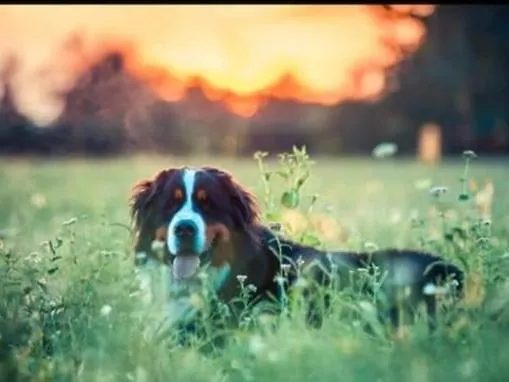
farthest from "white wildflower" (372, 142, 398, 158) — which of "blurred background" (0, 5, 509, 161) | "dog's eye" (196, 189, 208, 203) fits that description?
"dog's eye" (196, 189, 208, 203)

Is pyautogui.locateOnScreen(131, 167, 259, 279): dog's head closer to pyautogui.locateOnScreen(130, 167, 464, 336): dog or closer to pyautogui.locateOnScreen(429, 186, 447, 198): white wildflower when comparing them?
pyautogui.locateOnScreen(130, 167, 464, 336): dog

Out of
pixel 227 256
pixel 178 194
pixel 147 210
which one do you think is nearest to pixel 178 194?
pixel 178 194

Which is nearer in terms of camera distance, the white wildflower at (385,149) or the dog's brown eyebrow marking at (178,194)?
the dog's brown eyebrow marking at (178,194)

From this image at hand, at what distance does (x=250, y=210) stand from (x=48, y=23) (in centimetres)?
75

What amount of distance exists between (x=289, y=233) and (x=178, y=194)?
1.06ft

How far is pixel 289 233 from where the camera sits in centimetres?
298

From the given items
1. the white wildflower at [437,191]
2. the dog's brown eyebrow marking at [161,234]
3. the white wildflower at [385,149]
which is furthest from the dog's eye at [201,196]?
the white wildflower at [437,191]

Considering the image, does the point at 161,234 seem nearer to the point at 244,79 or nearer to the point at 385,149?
the point at 244,79

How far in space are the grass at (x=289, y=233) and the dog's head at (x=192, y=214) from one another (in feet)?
0.16

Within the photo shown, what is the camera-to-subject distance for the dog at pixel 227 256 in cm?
281

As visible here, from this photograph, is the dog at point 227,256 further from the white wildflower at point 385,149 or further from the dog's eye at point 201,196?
the white wildflower at point 385,149

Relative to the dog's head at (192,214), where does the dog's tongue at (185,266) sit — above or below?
below

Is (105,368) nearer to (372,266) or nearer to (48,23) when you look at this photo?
(372,266)

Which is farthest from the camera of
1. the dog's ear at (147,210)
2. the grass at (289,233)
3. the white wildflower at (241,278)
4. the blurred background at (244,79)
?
the blurred background at (244,79)
